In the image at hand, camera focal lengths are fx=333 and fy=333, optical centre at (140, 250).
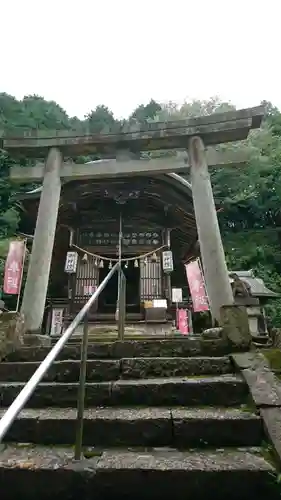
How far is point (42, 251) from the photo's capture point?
504cm

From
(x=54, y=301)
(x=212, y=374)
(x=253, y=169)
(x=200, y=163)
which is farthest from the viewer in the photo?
(x=253, y=169)

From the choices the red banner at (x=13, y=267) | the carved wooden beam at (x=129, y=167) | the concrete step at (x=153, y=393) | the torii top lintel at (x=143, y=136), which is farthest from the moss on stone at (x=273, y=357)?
the red banner at (x=13, y=267)

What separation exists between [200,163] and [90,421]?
4.53 meters

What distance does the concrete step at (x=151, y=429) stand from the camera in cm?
205

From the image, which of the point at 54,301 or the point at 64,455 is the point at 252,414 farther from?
the point at 54,301

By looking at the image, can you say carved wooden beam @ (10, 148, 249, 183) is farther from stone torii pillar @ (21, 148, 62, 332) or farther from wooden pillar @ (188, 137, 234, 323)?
wooden pillar @ (188, 137, 234, 323)

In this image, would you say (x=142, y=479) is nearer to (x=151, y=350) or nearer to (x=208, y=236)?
(x=151, y=350)

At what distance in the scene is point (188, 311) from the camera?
35.4ft

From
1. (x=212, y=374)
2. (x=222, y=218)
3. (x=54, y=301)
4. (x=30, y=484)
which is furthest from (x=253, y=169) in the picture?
(x=30, y=484)

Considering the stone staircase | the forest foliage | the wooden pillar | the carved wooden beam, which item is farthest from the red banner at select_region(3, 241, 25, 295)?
the stone staircase

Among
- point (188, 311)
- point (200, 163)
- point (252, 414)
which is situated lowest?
point (252, 414)

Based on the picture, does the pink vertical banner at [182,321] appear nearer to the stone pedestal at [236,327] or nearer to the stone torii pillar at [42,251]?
the stone torii pillar at [42,251]

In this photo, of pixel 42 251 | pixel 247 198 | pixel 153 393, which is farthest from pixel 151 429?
pixel 247 198

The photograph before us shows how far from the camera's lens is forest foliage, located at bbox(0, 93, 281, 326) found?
17.7 m
